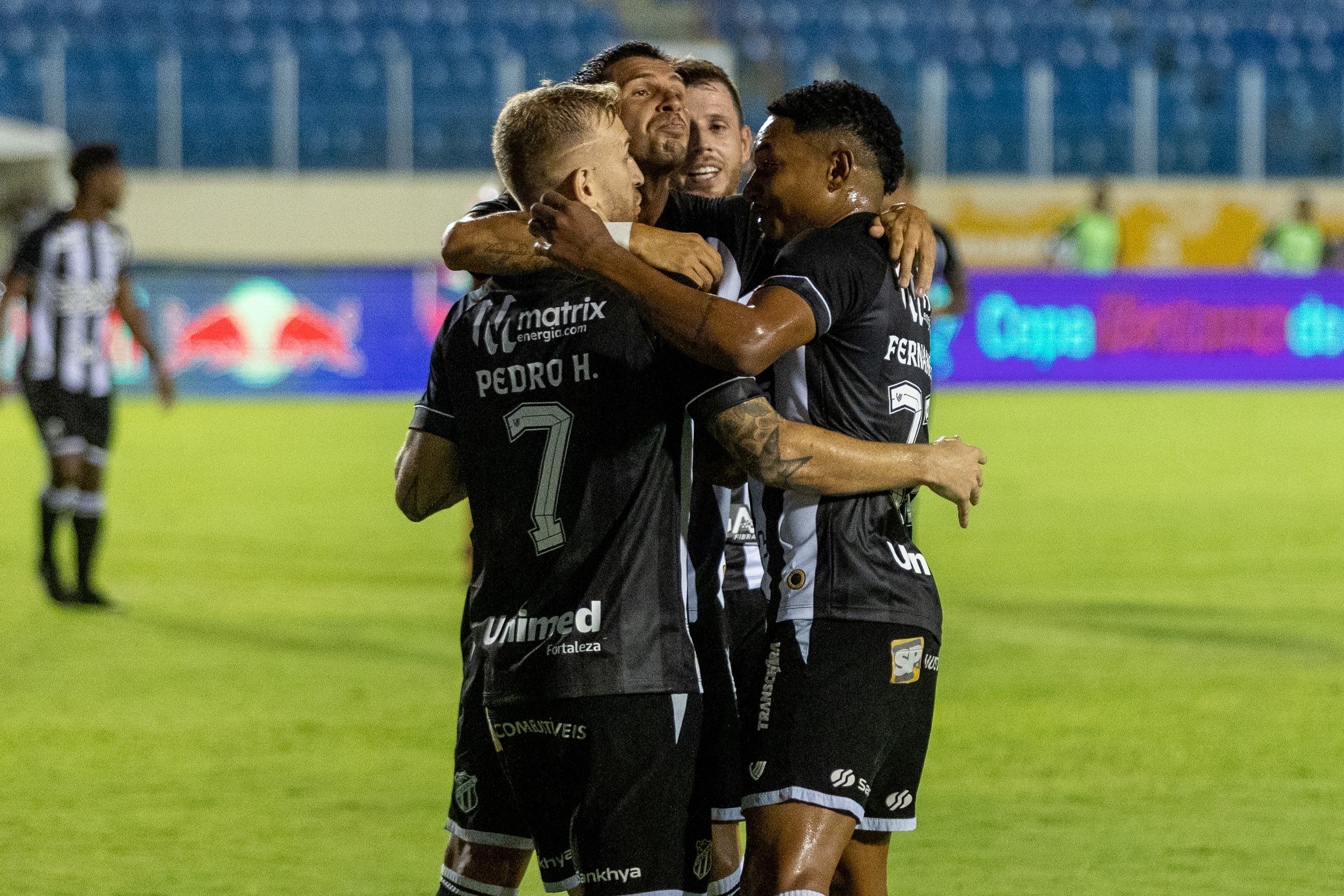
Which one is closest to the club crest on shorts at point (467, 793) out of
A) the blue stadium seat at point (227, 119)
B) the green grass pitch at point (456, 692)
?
the green grass pitch at point (456, 692)

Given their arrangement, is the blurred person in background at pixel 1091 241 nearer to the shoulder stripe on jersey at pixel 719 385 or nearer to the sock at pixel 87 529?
the sock at pixel 87 529

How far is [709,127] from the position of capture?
4.12 m

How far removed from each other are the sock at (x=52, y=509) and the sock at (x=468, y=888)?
239 inches

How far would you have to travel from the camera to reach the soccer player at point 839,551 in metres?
2.92

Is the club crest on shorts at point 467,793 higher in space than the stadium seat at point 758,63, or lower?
lower

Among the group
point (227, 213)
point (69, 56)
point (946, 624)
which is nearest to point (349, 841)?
point (946, 624)

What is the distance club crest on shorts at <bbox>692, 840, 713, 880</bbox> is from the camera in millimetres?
2895

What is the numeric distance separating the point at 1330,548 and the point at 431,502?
8129mm

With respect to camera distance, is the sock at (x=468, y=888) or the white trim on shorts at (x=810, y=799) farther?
the sock at (x=468, y=888)

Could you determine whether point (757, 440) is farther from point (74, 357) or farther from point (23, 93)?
point (23, 93)

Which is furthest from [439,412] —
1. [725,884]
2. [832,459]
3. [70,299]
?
[70,299]

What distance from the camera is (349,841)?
4754mm

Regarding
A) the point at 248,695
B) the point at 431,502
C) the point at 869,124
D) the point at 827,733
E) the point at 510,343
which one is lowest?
the point at 248,695

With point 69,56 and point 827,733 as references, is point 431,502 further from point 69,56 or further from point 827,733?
point 69,56
